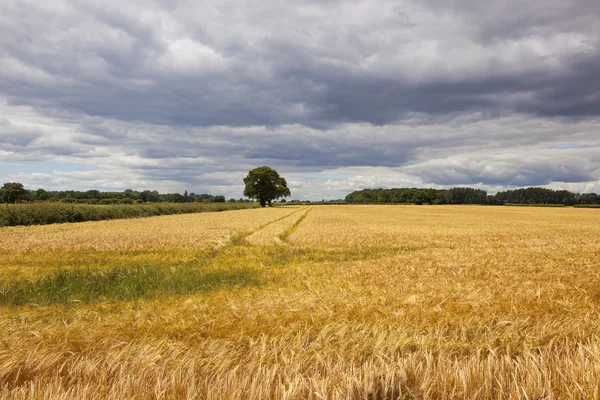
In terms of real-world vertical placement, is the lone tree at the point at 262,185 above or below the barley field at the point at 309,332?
above

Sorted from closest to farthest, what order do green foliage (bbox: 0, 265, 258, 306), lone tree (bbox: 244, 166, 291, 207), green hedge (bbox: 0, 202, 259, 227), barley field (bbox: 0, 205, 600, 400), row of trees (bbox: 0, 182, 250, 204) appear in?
barley field (bbox: 0, 205, 600, 400) < green foliage (bbox: 0, 265, 258, 306) < green hedge (bbox: 0, 202, 259, 227) < row of trees (bbox: 0, 182, 250, 204) < lone tree (bbox: 244, 166, 291, 207)

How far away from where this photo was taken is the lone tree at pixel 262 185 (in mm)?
117125

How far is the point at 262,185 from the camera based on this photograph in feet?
387

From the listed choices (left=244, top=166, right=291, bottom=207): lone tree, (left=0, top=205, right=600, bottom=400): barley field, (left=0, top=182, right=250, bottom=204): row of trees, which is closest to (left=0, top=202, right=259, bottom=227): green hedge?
(left=0, top=182, right=250, bottom=204): row of trees

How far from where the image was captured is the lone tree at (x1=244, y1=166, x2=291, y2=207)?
117 meters

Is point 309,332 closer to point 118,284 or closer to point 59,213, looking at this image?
point 118,284

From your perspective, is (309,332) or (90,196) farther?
(90,196)

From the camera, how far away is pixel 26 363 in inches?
154

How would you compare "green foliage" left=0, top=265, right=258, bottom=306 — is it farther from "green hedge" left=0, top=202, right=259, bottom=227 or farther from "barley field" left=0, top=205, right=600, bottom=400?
"green hedge" left=0, top=202, right=259, bottom=227

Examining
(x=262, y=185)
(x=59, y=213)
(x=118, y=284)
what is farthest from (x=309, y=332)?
(x=262, y=185)

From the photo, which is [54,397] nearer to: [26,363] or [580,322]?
[26,363]

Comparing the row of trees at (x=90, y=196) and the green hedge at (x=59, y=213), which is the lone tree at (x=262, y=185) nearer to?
the row of trees at (x=90, y=196)

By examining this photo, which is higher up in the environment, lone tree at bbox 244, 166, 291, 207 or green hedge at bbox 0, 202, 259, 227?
lone tree at bbox 244, 166, 291, 207

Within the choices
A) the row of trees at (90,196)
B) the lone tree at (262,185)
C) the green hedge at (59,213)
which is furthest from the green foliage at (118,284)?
the lone tree at (262,185)
